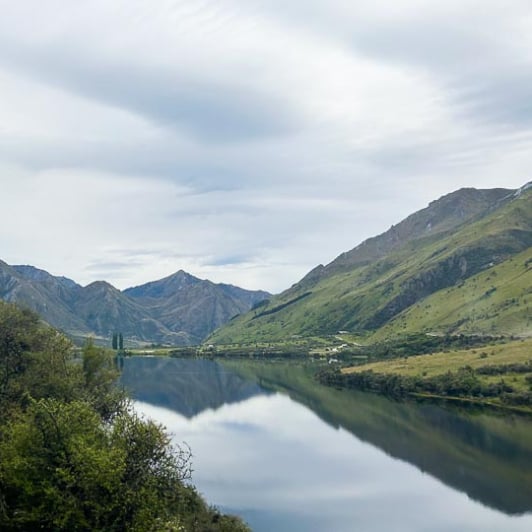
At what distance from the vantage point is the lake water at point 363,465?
75.8m

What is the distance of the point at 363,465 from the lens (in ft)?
333

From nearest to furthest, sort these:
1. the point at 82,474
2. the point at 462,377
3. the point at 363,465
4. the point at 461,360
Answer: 1. the point at 82,474
2. the point at 363,465
3. the point at 462,377
4. the point at 461,360

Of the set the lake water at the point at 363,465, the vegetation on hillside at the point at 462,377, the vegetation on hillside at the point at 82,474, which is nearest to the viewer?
the vegetation on hillside at the point at 82,474

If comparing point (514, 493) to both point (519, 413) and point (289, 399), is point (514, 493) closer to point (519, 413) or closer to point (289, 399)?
point (519, 413)

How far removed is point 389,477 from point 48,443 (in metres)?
68.0

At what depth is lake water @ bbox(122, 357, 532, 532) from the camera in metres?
75.8

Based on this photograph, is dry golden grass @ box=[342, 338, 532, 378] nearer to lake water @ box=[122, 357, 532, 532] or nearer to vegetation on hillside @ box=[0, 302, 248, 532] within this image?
lake water @ box=[122, 357, 532, 532]

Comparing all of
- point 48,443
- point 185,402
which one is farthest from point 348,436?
point 48,443

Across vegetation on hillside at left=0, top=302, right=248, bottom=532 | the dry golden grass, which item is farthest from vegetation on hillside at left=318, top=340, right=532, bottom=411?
vegetation on hillside at left=0, top=302, right=248, bottom=532

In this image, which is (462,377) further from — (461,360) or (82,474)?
(82,474)

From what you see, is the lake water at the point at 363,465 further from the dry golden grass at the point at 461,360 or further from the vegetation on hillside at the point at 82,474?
the vegetation on hillside at the point at 82,474

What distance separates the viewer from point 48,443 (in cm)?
4047

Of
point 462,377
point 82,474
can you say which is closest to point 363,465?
point 462,377

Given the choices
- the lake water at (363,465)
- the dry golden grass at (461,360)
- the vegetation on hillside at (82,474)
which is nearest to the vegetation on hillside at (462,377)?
the dry golden grass at (461,360)
